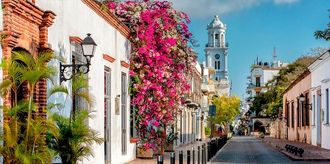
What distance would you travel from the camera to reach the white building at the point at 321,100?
121 ft

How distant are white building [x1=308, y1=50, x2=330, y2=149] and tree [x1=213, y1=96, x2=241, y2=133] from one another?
230 ft

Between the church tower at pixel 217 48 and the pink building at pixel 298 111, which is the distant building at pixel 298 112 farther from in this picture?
the church tower at pixel 217 48

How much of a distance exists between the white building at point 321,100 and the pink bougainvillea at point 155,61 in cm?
944

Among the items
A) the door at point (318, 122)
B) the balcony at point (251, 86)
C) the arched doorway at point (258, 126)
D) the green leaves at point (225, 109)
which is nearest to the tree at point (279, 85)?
the green leaves at point (225, 109)

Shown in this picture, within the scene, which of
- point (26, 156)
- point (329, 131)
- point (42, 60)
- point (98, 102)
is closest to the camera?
point (26, 156)

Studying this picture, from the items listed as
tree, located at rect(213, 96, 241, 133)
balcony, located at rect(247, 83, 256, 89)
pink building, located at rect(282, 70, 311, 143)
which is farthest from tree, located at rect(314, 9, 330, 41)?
balcony, located at rect(247, 83, 256, 89)

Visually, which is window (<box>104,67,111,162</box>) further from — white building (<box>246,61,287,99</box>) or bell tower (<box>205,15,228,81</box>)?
bell tower (<box>205,15,228,81</box>)

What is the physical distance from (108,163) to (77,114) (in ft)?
29.5

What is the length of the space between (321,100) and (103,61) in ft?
73.0

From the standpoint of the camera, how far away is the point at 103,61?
68.2 ft

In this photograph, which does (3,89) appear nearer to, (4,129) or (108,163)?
(4,129)

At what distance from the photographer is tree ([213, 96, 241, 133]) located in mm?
115194

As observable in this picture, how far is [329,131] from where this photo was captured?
3600 cm

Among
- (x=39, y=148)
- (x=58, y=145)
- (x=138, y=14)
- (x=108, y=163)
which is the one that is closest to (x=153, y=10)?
(x=138, y=14)
